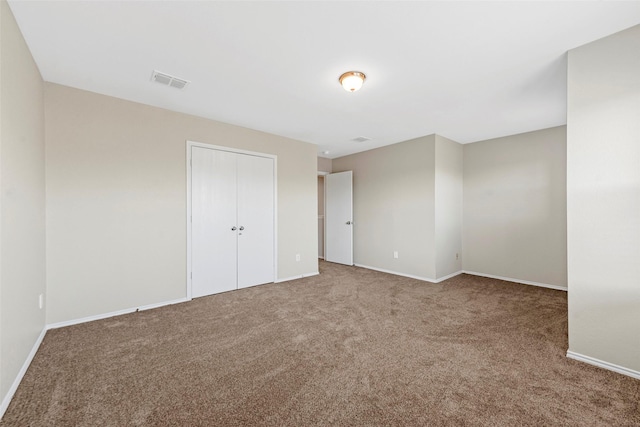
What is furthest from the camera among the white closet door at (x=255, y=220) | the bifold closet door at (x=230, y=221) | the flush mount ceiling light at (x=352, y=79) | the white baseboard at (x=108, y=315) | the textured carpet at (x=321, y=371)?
the white closet door at (x=255, y=220)

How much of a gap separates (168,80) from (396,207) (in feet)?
13.0

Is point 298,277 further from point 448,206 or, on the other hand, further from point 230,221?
point 448,206

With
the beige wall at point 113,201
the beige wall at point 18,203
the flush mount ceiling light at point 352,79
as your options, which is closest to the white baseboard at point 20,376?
the beige wall at point 18,203

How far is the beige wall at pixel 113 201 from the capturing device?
8.90 ft

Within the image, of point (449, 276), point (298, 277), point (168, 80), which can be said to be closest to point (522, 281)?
point (449, 276)

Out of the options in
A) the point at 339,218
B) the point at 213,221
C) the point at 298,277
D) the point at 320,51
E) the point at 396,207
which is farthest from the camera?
A: the point at 339,218

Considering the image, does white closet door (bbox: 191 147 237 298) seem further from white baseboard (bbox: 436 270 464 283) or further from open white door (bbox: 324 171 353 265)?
white baseboard (bbox: 436 270 464 283)

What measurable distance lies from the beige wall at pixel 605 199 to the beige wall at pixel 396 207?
2.34 meters

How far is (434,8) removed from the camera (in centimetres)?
172

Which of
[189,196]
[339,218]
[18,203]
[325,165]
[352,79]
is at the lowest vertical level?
[339,218]

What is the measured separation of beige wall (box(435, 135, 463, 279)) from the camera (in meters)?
4.50

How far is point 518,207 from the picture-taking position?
14.6 feet

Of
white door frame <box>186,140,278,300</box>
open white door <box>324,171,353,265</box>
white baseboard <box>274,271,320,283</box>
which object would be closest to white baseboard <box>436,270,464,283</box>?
open white door <box>324,171,353,265</box>

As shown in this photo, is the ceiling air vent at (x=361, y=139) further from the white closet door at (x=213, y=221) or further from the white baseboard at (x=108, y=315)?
the white baseboard at (x=108, y=315)
